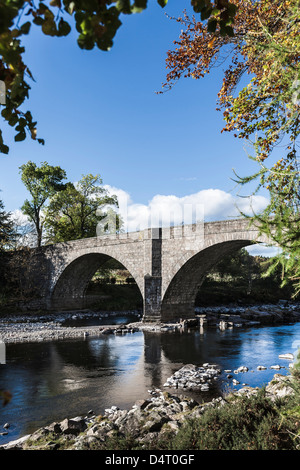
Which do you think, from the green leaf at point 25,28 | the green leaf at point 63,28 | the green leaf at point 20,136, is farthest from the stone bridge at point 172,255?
the green leaf at point 25,28

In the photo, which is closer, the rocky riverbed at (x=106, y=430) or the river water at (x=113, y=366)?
the rocky riverbed at (x=106, y=430)

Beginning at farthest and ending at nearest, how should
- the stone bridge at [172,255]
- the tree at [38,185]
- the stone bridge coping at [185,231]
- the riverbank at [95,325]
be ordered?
1. the tree at [38,185]
2. the stone bridge at [172,255]
3. the riverbank at [95,325]
4. the stone bridge coping at [185,231]

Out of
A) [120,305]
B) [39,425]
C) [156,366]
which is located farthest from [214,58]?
[120,305]

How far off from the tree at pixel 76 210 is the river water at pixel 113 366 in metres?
17.7

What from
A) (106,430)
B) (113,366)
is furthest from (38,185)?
(106,430)

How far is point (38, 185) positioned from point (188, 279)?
19.6 meters

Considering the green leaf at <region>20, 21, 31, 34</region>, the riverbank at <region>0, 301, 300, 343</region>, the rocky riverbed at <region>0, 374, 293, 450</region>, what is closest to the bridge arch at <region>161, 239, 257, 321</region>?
the riverbank at <region>0, 301, 300, 343</region>

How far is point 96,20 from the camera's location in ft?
6.53

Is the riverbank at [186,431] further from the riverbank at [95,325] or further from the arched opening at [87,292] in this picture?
the arched opening at [87,292]

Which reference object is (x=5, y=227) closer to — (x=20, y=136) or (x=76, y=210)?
(x=76, y=210)

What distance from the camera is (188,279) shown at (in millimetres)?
22141

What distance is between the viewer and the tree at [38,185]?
3425 cm
